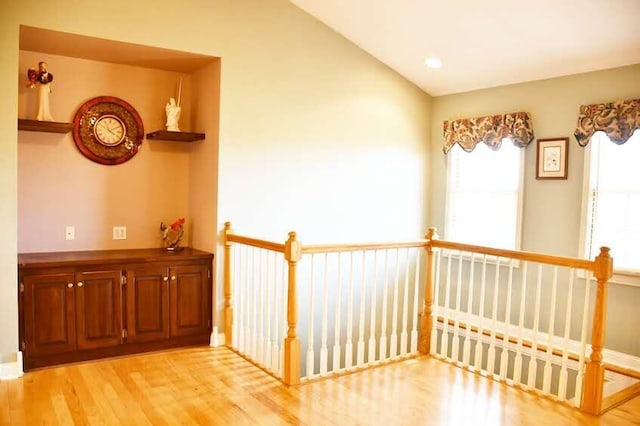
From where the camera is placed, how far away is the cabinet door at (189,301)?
420 cm

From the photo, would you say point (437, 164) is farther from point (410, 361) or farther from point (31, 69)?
point (31, 69)

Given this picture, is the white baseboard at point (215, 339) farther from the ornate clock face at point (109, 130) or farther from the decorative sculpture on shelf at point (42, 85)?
the decorative sculpture on shelf at point (42, 85)

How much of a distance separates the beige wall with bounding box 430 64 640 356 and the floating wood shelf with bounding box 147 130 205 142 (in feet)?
9.68

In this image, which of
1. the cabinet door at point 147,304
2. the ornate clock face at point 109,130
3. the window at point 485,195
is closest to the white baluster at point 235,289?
the cabinet door at point 147,304

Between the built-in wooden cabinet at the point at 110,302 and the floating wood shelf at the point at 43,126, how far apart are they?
997mm

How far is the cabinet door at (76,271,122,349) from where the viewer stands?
3.79m

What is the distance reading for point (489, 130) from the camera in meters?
5.10

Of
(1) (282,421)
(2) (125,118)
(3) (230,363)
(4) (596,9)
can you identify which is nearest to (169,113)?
(2) (125,118)

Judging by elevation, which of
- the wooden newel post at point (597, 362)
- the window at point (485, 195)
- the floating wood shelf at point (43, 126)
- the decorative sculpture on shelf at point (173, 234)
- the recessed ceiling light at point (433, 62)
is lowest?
the wooden newel post at point (597, 362)

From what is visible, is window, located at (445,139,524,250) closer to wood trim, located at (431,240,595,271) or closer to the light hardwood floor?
wood trim, located at (431,240,595,271)

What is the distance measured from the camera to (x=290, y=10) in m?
4.60

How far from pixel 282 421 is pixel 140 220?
2469 mm

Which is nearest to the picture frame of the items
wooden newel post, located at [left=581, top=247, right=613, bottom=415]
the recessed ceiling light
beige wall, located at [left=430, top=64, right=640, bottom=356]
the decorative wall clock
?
beige wall, located at [left=430, top=64, right=640, bottom=356]

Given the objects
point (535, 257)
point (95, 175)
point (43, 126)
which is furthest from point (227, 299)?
point (535, 257)
